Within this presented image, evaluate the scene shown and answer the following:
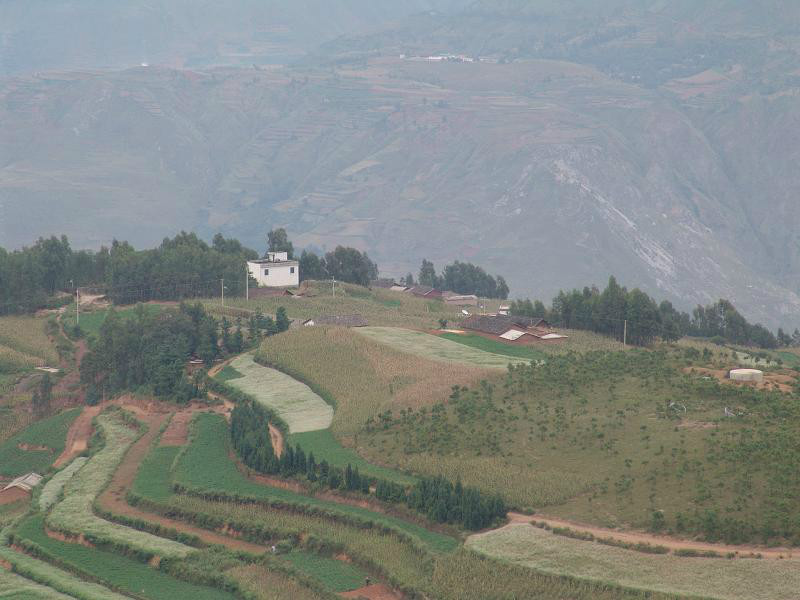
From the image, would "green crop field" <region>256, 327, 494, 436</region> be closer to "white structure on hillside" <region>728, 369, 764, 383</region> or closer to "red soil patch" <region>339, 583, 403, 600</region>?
"white structure on hillside" <region>728, 369, 764, 383</region>

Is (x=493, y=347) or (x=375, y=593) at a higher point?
(x=493, y=347)

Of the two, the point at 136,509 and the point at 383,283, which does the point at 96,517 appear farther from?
the point at 383,283

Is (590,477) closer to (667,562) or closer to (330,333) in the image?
(667,562)

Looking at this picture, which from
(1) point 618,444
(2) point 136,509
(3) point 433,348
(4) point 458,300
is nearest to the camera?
(2) point 136,509

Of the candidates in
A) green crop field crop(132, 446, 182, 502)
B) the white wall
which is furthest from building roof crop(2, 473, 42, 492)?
the white wall

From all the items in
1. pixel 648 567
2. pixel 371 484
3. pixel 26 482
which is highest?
pixel 371 484

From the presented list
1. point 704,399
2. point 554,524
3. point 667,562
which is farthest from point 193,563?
point 704,399

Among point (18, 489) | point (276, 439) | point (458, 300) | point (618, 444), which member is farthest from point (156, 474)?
point (458, 300)
